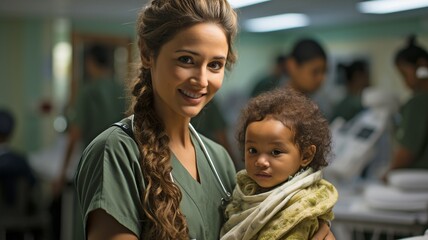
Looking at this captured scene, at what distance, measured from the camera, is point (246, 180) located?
4.64 ft

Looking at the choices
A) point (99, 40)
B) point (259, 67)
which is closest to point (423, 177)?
point (99, 40)

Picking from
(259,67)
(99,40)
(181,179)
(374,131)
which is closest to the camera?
(181,179)

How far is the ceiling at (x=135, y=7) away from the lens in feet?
17.5

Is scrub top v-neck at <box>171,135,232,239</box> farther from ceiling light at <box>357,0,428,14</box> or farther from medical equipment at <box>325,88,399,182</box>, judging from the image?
ceiling light at <box>357,0,428,14</box>

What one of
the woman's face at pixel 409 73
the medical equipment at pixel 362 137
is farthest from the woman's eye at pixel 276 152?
the woman's face at pixel 409 73

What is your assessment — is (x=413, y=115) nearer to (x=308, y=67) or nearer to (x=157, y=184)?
(x=308, y=67)

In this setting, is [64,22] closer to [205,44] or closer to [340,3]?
[340,3]

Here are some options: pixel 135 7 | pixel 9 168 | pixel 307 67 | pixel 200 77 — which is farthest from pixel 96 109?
pixel 200 77

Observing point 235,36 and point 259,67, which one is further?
point 259,67

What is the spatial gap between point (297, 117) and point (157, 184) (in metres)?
0.37

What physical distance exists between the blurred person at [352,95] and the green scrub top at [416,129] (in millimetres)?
974

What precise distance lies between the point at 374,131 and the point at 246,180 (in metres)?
1.75

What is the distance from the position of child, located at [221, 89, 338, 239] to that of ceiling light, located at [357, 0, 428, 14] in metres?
4.17

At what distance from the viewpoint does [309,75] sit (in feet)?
9.90
